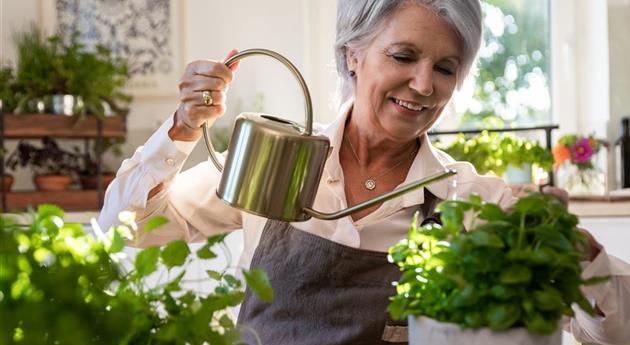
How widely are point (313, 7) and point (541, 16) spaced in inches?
39.4

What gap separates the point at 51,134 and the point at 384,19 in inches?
80.2

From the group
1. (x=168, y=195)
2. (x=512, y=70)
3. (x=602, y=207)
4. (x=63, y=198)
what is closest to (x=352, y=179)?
(x=168, y=195)

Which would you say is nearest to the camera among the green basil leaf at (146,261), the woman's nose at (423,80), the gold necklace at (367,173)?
the green basil leaf at (146,261)

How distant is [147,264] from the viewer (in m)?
0.66

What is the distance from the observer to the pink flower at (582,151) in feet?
11.3

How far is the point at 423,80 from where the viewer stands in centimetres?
142

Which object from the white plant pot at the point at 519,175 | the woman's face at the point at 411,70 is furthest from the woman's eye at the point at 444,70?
the white plant pot at the point at 519,175

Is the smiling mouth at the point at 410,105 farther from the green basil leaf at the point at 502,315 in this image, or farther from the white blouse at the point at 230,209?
the green basil leaf at the point at 502,315

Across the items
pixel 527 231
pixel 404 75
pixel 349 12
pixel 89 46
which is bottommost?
pixel 527 231

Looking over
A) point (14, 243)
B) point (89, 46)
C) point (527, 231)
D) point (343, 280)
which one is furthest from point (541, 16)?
point (14, 243)

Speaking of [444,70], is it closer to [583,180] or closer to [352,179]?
[352,179]

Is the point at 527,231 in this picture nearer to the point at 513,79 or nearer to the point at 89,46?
the point at 89,46

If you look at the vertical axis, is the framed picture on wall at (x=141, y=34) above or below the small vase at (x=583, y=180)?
above

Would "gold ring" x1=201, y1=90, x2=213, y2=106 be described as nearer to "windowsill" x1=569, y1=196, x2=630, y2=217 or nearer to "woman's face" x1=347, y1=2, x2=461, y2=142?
"woman's face" x1=347, y1=2, x2=461, y2=142
